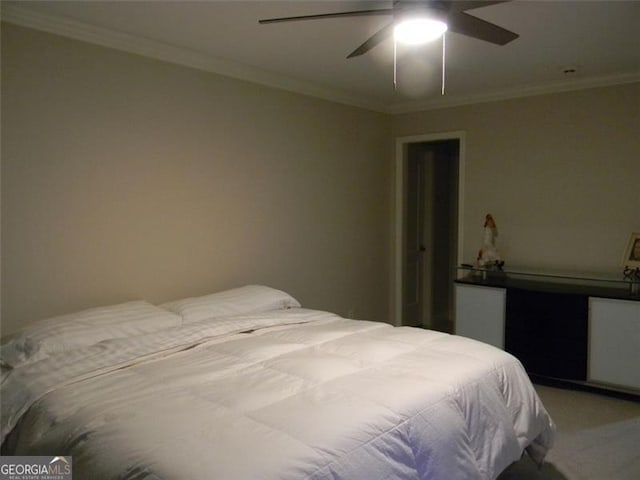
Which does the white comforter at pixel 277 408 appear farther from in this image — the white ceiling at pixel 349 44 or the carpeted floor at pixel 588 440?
the white ceiling at pixel 349 44

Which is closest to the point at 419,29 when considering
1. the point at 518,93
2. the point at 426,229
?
the point at 518,93

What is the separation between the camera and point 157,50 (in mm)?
3117

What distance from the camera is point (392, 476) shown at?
159cm

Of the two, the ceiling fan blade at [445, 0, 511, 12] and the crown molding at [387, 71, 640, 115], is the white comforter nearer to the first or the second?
the ceiling fan blade at [445, 0, 511, 12]

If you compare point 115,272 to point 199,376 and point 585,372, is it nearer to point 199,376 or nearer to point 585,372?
point 199,376

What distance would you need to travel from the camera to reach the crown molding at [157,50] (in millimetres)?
2586

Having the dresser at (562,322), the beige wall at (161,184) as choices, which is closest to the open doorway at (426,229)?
the beige wall at (161,184)

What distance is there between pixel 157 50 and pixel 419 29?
70.5 inches

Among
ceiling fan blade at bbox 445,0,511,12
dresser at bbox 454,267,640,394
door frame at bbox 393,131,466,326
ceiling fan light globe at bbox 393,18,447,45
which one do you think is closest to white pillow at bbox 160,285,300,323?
dresser at bbox 454,267,640,394

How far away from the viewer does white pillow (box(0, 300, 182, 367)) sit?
2.29m

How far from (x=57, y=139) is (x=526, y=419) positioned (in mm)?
2858

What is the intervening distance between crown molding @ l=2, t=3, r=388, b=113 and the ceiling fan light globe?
1.62 m

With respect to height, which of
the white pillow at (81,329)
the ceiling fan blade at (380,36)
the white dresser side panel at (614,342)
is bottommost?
the white dresser side panel at (614,342)

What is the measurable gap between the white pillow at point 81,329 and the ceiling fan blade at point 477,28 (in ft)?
6.89
